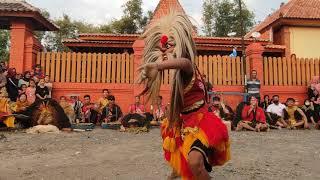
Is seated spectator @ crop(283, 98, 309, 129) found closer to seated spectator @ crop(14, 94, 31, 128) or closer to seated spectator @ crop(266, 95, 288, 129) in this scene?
seated spectator @ crop(266, 95, 288, 129)

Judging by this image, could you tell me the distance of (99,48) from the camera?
1998 centimetres

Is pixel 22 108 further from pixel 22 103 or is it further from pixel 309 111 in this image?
pixel 309 111

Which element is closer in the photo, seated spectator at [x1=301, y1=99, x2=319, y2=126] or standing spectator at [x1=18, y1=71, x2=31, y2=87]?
standing spectator at [x1=18, y1=71, x2=31, y2=87]

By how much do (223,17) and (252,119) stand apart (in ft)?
92.8

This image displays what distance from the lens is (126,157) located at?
7723mm

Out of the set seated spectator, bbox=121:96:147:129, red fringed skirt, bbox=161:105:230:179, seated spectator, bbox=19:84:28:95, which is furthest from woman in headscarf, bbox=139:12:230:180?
seated spectator, bbox=19:84:28:95

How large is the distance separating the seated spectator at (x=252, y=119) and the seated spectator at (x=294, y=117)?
1.60m

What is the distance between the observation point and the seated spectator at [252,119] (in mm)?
11992

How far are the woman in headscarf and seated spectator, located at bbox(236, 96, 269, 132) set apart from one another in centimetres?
833

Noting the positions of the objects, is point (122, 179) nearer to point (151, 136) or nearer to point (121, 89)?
point (151, 136)

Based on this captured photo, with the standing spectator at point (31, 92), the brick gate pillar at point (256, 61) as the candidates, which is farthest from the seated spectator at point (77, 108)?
the brick gate pillar at point (256, 61)

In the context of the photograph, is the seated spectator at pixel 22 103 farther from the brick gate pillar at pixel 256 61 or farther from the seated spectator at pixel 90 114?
the brick gate pillar at pixel 256 61

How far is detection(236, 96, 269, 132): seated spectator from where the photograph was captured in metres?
12.0

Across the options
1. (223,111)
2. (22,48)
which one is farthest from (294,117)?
(22,48)
